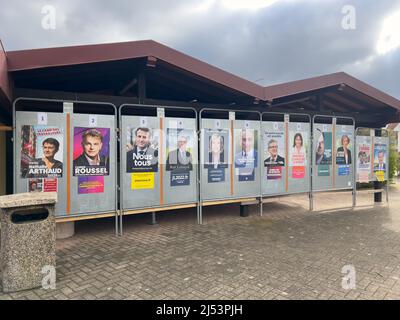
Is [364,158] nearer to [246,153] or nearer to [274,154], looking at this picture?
[274,154]

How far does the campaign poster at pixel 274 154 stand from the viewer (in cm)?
670

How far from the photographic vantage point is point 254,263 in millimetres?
3938

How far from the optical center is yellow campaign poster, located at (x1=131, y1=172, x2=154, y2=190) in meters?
5.30

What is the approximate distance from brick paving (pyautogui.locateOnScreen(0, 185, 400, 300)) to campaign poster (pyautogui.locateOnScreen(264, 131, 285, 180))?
1.05 m

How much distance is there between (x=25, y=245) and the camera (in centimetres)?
312

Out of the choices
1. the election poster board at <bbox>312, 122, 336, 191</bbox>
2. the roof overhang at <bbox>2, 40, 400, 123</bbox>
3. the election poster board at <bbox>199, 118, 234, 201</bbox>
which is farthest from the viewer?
the election poster board at <bbox>312, 122, 336, 191</bbox>

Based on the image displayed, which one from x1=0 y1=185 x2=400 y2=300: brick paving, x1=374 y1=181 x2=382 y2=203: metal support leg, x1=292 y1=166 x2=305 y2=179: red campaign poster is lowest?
x1=0 y1=185 x2=400 y2=300: brick paving

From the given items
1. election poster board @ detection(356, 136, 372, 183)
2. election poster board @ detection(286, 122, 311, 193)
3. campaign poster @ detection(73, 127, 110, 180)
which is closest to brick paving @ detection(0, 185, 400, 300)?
election poster board @ detection(286, 122, 311, 193)

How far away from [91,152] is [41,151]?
0.76 metres

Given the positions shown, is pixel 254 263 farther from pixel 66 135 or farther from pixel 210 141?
pixel 66 135

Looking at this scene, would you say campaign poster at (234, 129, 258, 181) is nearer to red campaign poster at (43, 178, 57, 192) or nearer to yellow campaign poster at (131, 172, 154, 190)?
yellow campaign poster at (131, 172, 154, 190)

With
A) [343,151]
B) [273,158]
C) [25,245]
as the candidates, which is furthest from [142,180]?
[343,151]
